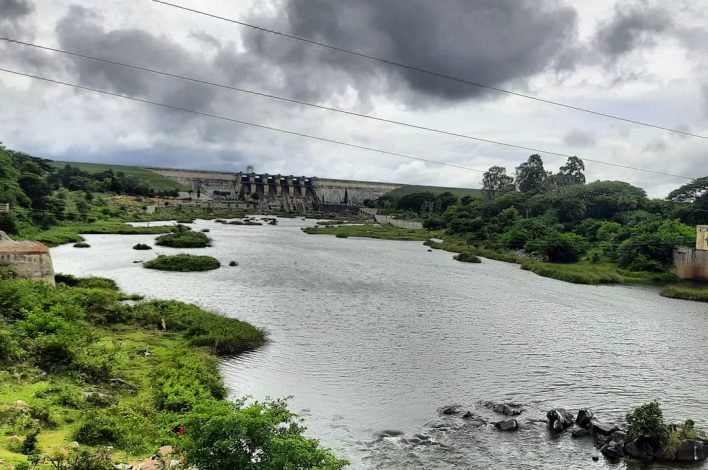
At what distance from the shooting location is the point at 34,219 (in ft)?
241

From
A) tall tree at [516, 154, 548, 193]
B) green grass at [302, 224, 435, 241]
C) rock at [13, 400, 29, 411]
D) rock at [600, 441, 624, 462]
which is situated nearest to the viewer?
rock at [13, 400, 29, 411]

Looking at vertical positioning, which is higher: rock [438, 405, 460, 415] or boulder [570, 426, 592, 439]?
rock [438, 405, 460, 415]

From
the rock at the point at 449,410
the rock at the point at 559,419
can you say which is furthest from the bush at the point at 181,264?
the rock at the point at 559,419

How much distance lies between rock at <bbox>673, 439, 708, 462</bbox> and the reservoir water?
236cm

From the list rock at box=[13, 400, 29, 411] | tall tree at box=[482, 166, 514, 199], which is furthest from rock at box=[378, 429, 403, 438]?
tall tree at box=[482, 166, 514, 199]

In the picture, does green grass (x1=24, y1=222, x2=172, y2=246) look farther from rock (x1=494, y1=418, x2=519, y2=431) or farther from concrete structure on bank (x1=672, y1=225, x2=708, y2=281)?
concrete structure on bank (x1=672, y1=225, x2=708, y2=281)

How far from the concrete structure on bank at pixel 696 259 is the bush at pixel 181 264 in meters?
53.4

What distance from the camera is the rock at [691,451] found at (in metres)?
17.5

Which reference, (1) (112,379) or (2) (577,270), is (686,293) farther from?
(1) (112,379)

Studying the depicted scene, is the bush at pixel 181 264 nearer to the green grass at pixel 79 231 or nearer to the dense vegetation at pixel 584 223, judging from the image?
the green grass at pixel 79 231

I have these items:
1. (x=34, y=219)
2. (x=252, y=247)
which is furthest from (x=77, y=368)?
(x=34, y=219)

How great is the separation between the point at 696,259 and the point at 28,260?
66367 mm

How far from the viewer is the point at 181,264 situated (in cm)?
5259

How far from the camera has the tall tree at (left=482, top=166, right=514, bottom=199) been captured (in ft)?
538
